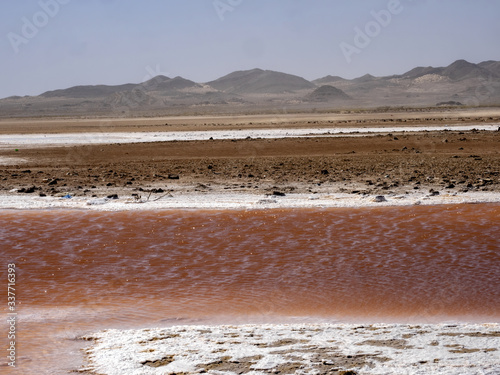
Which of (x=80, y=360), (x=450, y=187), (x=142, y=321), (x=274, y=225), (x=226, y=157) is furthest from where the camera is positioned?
(x=226, y=157)

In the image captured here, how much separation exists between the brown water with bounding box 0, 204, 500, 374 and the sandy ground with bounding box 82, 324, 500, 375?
533mm

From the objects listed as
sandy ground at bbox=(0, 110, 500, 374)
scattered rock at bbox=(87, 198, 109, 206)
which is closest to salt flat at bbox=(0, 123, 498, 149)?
sandy ground at bbox=(0, 110, 500, 374)

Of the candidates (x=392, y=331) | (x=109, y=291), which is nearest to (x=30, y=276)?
(x=109, y=291)

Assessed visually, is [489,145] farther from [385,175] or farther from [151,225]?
[151,225]

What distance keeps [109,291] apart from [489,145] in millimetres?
19023

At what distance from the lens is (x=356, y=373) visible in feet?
16.9

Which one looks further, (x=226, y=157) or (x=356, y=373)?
(x=226, y=157)

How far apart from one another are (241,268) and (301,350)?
3.80 metres

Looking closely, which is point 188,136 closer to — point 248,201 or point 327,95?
point 248,201

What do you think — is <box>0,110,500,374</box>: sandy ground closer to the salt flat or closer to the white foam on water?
the white foam on water

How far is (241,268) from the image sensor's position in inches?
373

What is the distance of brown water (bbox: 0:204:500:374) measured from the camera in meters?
7.32

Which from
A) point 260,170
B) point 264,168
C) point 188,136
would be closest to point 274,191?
point 260,170

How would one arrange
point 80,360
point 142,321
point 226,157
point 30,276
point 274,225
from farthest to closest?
point 226,157, point 274,225, point 30,276, point 142,321, point 80,360
